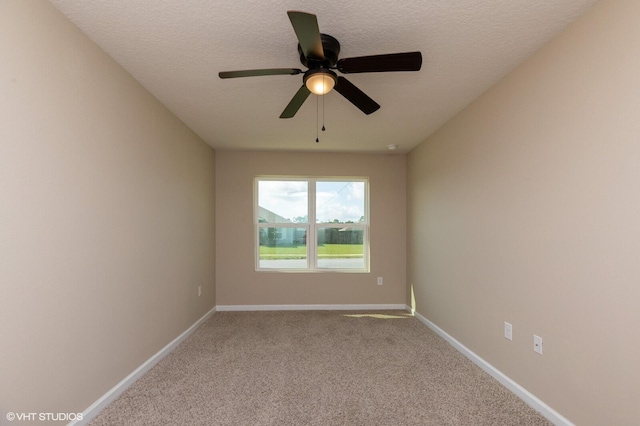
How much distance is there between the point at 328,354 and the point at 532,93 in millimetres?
2629

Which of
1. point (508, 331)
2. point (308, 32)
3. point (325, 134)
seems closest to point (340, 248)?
point (325, 134)

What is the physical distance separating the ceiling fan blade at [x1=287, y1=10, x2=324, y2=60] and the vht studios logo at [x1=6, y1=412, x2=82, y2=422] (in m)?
2.13

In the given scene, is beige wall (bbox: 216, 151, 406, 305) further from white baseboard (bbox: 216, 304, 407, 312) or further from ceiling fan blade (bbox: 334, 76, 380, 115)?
ceiling fan blade (bbox: 334, 76, 380, 115)

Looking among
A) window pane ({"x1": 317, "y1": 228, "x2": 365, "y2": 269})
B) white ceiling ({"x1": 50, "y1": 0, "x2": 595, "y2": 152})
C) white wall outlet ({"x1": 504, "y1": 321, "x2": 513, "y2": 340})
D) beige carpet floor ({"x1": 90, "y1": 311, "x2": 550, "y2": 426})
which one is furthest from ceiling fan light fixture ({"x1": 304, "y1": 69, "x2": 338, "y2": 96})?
window pane ({"x1": 317, "y1": 228, "x2": 365, "y2": 269})

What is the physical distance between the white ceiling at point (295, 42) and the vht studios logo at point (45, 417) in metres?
1.99

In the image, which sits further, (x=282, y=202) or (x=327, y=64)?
(x=282, y=202)

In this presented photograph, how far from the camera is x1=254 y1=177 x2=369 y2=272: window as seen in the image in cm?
457

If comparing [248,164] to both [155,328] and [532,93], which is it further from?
[532,93]

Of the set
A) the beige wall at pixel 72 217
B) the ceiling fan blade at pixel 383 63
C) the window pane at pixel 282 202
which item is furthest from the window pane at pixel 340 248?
the ceiling fan blade at pixel 383 63

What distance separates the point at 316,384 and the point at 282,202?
278cm

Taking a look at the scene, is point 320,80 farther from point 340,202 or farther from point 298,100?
point 340,202

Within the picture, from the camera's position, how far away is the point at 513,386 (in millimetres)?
2148

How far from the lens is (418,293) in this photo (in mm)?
4020

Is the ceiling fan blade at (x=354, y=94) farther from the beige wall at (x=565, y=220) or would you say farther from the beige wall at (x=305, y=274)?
the beige wall at (x=305, y=274)
